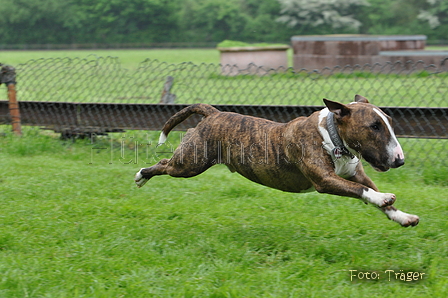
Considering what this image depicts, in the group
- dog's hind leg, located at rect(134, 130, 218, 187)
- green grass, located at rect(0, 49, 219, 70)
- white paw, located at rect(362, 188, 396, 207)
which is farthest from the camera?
green grass, located at rect(0, 49, 219, 70)

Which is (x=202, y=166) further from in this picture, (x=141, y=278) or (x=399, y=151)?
(x=399, y=151)

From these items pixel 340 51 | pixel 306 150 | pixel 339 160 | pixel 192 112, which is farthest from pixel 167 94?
pixel 340 51

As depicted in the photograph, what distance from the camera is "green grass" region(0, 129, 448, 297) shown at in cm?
346

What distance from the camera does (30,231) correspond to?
4418mm

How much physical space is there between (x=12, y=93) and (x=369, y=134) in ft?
19.0

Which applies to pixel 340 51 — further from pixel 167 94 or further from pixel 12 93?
pixel 12 93

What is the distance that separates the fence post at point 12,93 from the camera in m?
7.61

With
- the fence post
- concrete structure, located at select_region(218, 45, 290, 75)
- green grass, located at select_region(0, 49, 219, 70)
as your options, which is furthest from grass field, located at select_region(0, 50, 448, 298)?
green grass, located at select_region(0, 49, 219, 70)

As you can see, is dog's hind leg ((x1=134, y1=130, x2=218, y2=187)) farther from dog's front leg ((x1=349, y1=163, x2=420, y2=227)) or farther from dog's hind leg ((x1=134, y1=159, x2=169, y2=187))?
dog's front leg ((x1=349, y1=163, x2=420, y2=227))

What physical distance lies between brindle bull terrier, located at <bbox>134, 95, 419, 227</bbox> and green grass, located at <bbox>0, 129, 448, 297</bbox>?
0.43 metres

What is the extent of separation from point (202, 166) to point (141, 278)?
47.5 inches

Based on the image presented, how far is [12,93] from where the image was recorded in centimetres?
766

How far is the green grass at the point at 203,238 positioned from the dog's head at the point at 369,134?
29.8 inches

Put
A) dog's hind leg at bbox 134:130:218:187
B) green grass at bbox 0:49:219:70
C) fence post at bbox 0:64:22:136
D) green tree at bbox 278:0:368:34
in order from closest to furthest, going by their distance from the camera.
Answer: dog's hind leg at bbox 134:130:218:187
fence post at bbox 0:64:22:136
green grass at bbox 0:49:219:70
green tree at bbox 278:0:368:34
